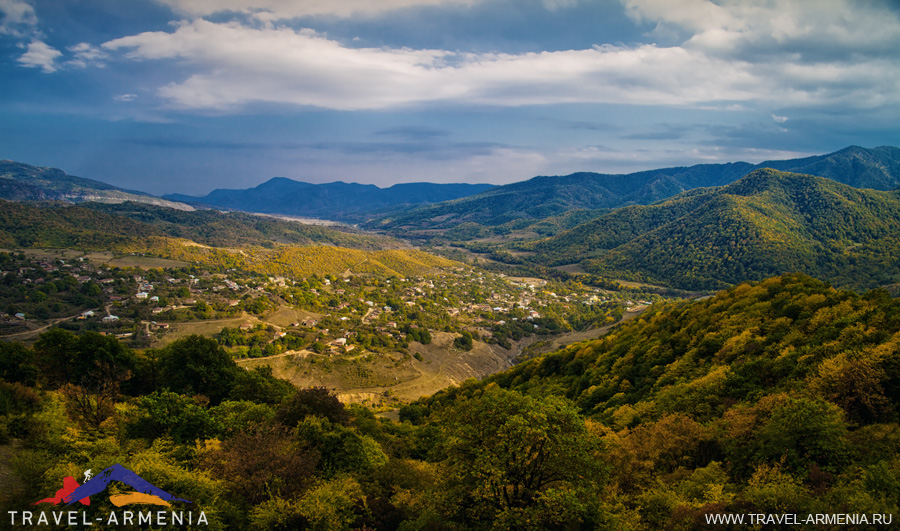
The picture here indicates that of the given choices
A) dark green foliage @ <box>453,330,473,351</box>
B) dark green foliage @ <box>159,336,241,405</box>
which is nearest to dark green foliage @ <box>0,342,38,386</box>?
dark green foliage @ <box>159,336,241,405</box>

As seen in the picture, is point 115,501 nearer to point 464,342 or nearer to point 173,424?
point 173,424

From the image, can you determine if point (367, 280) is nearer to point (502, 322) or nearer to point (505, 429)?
point (502, 322)

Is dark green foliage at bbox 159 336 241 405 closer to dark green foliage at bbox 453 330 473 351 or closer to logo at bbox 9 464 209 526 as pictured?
logo at bbox 9 464 209 526

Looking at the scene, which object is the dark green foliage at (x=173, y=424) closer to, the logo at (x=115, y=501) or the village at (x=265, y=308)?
the logo at (x=115, y=501)

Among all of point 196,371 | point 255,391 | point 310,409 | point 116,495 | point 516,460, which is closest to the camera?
point 116,495

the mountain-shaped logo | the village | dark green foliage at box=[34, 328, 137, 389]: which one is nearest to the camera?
the mountain-shaped logo

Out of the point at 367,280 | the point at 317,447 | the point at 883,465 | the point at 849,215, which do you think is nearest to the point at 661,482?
the point at 883,465

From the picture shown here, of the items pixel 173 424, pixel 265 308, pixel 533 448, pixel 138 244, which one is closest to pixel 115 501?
pixel 173 424

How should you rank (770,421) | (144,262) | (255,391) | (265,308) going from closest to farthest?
(770,421) → (255,391) → (265,308) → (144,262)
